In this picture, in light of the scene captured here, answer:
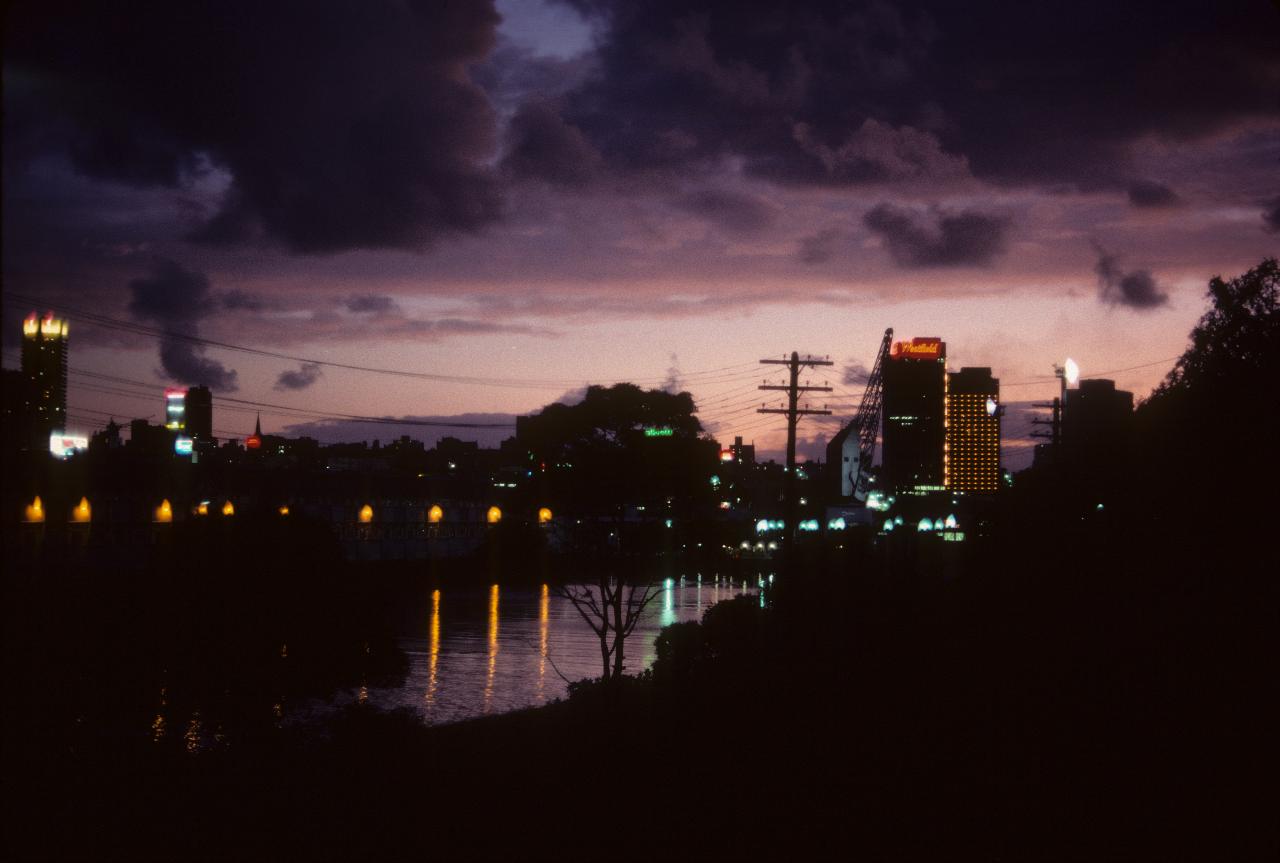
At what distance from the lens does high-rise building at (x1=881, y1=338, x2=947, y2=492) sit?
172 metres

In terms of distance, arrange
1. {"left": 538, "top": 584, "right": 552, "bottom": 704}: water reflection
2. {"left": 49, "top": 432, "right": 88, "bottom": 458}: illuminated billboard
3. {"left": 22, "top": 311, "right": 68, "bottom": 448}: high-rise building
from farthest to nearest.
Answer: {"left": 49, "top": 432, "right": 88, "bottom": 458}: illuminated billboard < {"left": 538, "top": 584, "right": 552, "bottom": 704}: water reflection < {"left": 22, "top": 311, "right": 68, "bottom": 448}: high-rise building

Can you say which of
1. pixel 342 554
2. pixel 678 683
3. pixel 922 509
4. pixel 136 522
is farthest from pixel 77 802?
pixel 922 509

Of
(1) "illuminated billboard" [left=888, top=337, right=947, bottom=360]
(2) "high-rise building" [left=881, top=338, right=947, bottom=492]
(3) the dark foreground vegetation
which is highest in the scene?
(1) "illuminated billboard" [left=888, top=337, right=947, bottom=360]

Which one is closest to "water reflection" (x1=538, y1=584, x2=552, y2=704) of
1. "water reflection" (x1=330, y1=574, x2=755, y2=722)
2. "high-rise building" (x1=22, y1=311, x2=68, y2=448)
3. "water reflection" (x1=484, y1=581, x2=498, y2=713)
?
"water reflection" (x1=330, y1=574, x2=755, y2=722)

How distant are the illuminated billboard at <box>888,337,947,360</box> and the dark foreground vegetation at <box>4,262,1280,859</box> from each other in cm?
15107

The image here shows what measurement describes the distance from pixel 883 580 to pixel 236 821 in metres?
14.3

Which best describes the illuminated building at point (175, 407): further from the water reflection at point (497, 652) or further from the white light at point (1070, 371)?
the white light at point (1070, 371)

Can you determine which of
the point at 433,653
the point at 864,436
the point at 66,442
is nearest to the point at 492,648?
the point at 433,653

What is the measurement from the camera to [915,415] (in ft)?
615

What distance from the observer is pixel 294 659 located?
60.8 ft

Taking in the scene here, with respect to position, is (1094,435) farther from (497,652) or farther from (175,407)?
(175,407)

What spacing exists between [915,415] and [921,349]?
19.7 m

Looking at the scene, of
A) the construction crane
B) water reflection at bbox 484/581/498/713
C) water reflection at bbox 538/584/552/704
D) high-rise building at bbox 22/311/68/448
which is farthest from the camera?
the construction crane

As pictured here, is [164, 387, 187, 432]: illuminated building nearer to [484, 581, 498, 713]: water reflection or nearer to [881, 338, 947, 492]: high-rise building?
[484, 581, 498, 713]: water reflection
